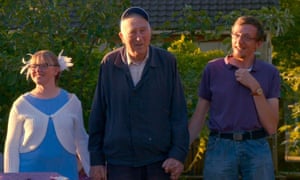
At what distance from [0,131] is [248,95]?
102 inches

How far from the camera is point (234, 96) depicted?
17.3 ft

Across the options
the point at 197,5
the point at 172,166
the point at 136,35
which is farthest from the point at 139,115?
the point at 197,5

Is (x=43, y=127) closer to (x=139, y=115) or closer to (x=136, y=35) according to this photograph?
(x=139, y=115)

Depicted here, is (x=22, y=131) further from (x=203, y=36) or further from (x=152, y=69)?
(x=203, y=36)

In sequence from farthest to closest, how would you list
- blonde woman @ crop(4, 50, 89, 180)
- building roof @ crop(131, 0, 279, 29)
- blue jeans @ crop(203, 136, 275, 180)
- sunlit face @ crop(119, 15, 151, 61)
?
1. building roof @ crop(131, 0, 279, 29)
2. blonde woman @ crop(4, 50, 89, 180)
3. blue jeans @ crop(203, 136, 275, 180)
4. sunlit face @ crop(119, 15, 151, 61)

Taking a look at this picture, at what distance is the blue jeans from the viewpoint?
522 centimetres

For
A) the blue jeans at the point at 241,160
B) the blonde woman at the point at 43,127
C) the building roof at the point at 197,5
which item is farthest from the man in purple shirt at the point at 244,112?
the building roof at the point at 197,5

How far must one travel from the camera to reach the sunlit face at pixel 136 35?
5.09m

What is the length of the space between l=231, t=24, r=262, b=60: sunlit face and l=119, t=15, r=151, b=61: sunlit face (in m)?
0.63

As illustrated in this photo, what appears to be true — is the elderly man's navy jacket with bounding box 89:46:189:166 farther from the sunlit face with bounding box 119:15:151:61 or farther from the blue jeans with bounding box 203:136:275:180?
the blue jeans with bounding box 203:136:275:180

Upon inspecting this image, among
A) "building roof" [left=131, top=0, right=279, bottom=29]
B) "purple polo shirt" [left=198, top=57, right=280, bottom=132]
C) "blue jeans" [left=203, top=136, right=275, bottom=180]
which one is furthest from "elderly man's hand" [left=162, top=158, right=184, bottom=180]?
"building roof" [left=131, top=0, right=279, bottom=29]

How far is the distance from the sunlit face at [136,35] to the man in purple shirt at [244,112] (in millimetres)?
625

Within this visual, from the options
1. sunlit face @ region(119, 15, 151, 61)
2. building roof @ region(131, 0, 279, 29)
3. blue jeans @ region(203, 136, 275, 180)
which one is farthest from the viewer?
building roof @ region(131, 0, 279, 29)

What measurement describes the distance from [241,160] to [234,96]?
1.45ft
